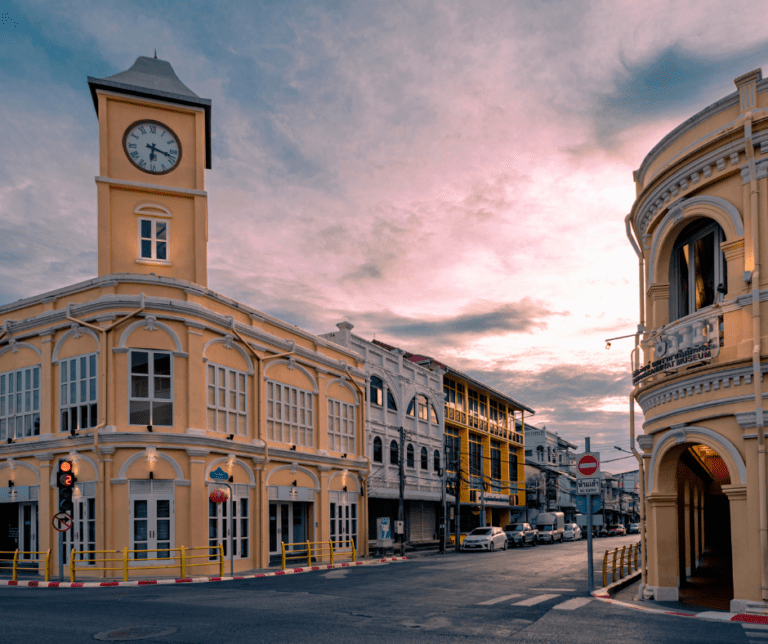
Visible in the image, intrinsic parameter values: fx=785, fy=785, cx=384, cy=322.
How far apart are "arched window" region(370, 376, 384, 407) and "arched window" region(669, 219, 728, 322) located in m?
29.4

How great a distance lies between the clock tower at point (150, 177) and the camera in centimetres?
2859

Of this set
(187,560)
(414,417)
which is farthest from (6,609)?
(414,417)

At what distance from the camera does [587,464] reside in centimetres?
1862

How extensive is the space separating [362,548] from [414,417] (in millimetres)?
15147

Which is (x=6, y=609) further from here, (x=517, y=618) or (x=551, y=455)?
(x=551, y=455)

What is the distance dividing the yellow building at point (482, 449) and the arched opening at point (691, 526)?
27.3 m

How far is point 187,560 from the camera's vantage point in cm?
2588

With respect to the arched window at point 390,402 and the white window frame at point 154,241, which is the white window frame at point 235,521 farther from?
the arched window at point 390,402

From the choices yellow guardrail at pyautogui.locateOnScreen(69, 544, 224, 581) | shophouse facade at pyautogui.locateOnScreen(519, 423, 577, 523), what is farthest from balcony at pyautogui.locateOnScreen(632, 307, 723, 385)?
shophouse facade at pyautogui.locateOnScreen(519, 423, 577, 523)

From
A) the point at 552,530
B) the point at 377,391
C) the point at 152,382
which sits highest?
the point at 152,382

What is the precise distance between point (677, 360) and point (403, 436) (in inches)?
1139

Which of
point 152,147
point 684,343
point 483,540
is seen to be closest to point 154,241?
point 152,147

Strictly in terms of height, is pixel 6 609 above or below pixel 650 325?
below

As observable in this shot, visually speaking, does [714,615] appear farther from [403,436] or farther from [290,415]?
[403,436]
